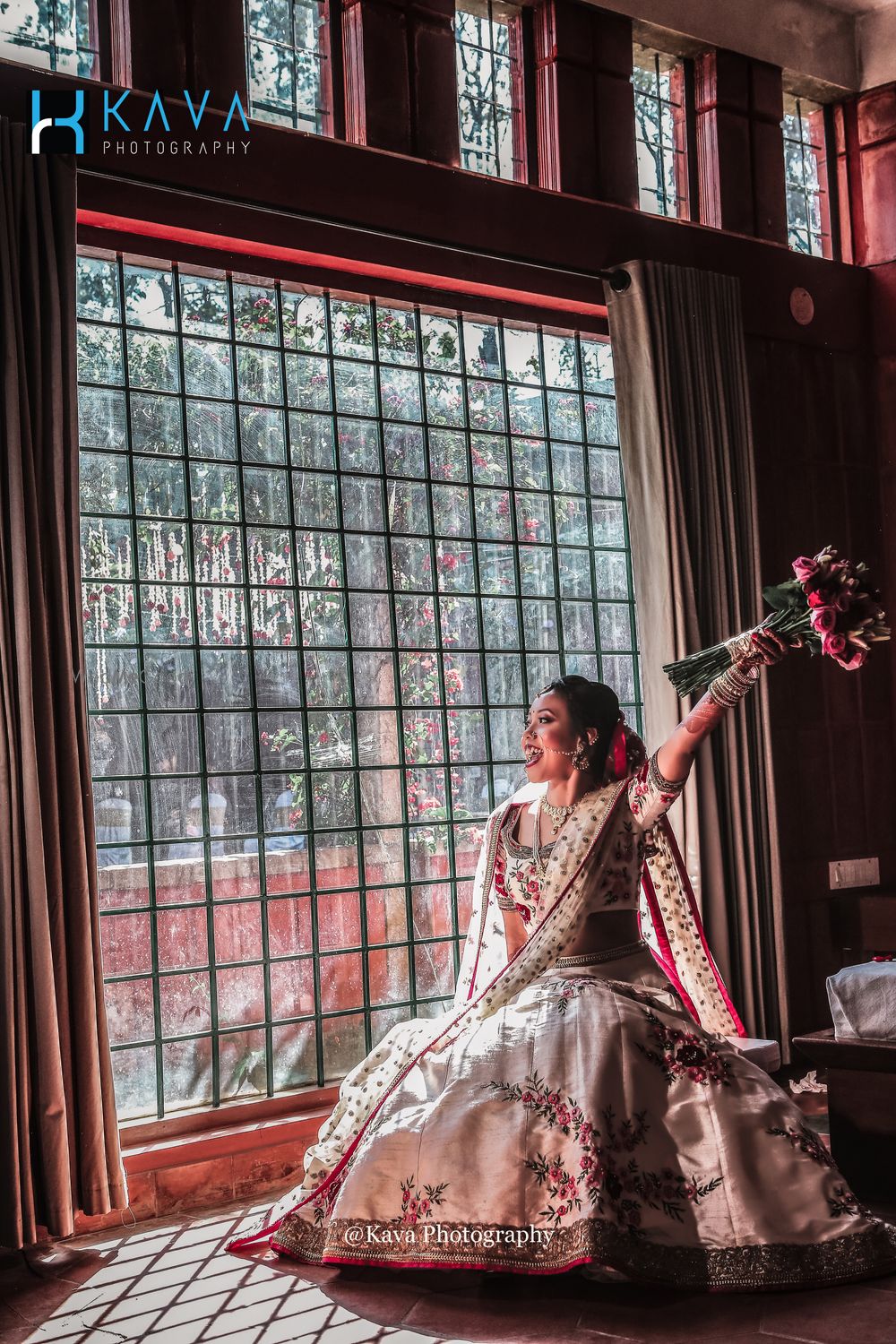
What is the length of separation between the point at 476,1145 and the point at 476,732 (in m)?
2.19

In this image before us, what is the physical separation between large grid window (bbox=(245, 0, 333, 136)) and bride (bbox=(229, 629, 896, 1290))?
245 centimetres

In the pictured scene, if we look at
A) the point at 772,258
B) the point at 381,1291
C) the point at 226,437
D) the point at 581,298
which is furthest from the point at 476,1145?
the point at 772,258

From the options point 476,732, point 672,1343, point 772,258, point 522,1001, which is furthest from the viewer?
point 772,258

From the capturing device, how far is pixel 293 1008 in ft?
15.7

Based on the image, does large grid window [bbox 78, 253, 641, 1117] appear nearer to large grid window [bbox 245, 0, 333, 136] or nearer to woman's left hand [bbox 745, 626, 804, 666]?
large grid window [bbox 245, 0, 333, 136]

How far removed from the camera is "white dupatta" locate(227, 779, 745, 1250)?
3.69m

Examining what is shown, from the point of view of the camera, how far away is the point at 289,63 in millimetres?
4938

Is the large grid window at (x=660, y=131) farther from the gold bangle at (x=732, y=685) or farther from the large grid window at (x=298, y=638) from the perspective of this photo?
the gold bangle at (x=732, y=685)

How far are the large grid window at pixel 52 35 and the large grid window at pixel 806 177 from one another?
343 centimetres

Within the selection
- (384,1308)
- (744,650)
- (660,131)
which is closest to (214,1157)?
(384,1308)

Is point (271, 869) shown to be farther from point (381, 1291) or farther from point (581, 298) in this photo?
point (581, 298)

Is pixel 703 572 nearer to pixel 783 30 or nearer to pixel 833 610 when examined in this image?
pixel 833 610

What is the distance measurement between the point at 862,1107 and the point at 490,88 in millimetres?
4104

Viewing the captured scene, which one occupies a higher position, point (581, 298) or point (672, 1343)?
point (581, 298)
